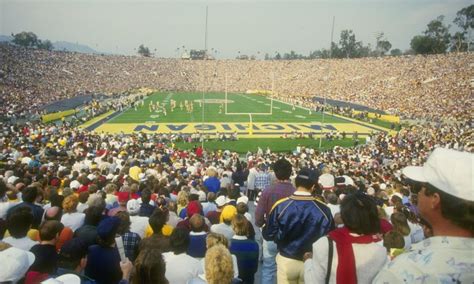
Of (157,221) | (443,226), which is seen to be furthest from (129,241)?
(443,226)

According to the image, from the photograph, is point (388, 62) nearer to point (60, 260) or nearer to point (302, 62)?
point (302, 62)

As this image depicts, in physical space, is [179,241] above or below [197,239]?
above

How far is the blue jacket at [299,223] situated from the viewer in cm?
365

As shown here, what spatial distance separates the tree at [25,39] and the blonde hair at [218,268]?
139 meters

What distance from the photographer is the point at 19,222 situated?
4383 mm

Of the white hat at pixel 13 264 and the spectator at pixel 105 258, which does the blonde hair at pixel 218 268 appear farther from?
the white hat at pixel 13 264

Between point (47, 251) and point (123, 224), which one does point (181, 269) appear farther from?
point (123, 224)

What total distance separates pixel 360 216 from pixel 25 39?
467 feet

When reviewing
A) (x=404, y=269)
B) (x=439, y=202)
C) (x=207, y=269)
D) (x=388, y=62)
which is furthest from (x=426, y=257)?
(x=388, y=62)

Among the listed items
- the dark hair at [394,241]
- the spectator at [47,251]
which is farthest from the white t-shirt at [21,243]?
the dark hair at [394,241]

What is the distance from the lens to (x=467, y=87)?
4762 centimetres

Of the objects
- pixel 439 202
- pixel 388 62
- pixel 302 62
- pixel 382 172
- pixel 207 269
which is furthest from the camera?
pixel 302 62


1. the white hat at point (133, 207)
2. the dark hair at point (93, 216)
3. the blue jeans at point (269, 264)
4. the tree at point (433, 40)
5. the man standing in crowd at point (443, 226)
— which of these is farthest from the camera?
the tree at point (433, 40)

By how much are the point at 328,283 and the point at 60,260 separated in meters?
2.62
